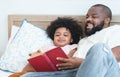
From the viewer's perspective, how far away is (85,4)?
224cm

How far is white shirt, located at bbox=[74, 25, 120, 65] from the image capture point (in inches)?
69.4

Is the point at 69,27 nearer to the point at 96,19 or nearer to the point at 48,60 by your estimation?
the point at 96,19

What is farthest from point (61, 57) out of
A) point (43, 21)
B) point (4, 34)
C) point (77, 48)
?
point (4, 34)

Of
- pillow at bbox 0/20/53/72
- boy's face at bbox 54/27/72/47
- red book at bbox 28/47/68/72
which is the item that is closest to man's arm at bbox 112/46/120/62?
red book at bbox 28/47/68/72

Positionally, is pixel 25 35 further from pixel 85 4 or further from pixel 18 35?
pixel 85 4

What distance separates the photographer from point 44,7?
2295 millimetres

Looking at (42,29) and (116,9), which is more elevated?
(116,9)

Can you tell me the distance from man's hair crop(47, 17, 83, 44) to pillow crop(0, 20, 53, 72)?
0.06 meters

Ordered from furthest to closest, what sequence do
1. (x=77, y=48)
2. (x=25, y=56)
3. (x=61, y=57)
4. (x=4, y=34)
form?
(x=4, y=34) < (x=25, y=56) < (x=77, y=48) < (x=61, y=57)

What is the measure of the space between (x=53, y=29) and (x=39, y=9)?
0.31 metres

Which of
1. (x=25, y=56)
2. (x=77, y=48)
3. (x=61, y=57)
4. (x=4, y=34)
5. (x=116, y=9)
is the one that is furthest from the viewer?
(x=4, y=34)

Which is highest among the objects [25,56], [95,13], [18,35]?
[95,13]

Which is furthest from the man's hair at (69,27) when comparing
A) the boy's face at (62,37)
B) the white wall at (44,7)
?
the white wall at (44,7)

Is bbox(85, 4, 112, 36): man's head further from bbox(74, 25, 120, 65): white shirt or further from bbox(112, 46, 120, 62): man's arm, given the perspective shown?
bbox(112, 46, 120, 62): man's arm
